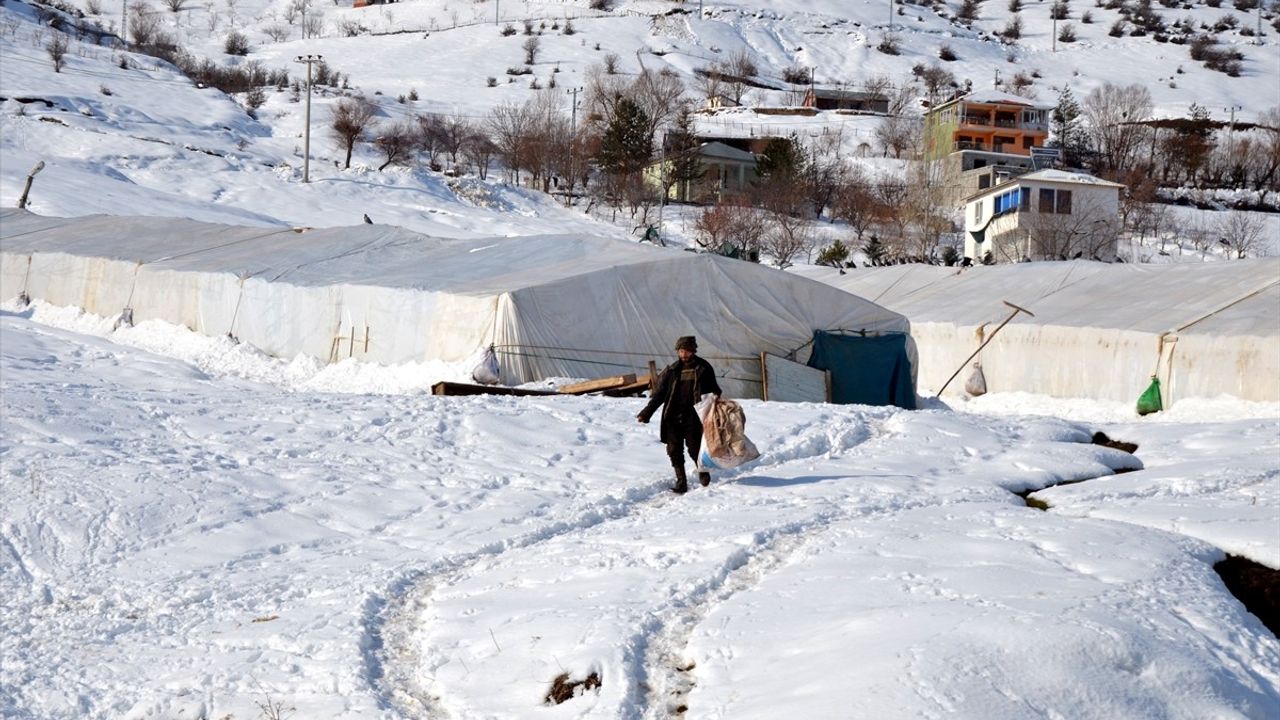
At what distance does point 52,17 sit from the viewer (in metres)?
81.9

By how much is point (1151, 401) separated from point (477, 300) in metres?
11.8

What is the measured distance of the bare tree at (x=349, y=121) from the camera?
62.4m

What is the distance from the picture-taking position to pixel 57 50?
65.1 m

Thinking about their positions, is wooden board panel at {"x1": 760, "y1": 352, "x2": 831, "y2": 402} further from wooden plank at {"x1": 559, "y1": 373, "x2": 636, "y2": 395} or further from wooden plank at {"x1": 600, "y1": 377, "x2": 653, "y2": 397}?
wooden plank at {"x1": 559, "y1": 373, "x2": 636, "y2": 395}

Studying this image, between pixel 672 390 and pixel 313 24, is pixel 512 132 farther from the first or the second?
pixel 672 390

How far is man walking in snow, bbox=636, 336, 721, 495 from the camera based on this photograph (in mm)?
12484

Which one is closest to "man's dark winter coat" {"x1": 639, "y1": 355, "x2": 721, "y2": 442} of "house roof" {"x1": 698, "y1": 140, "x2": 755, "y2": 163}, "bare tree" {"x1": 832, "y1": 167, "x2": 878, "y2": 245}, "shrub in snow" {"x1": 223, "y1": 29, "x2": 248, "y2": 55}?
"bare tree" {"x1": 832, "y1": 167, "x2": 878, "y2": 245}

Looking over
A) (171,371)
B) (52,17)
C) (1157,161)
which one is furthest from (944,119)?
(171,371)

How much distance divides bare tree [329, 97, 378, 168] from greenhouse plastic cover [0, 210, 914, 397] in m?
32.2

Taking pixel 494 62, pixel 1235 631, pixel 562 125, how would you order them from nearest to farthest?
pixel 1235 631 → pixel 562 125 → pixel 494 62

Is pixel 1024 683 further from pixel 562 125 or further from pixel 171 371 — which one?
pixel 562 125

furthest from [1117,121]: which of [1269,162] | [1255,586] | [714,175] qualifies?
[1255,586]

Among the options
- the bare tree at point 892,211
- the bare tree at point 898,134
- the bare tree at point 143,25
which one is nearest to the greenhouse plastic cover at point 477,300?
the bare tree at point 892,211

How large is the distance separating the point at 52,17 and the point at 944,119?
52.1 metres
